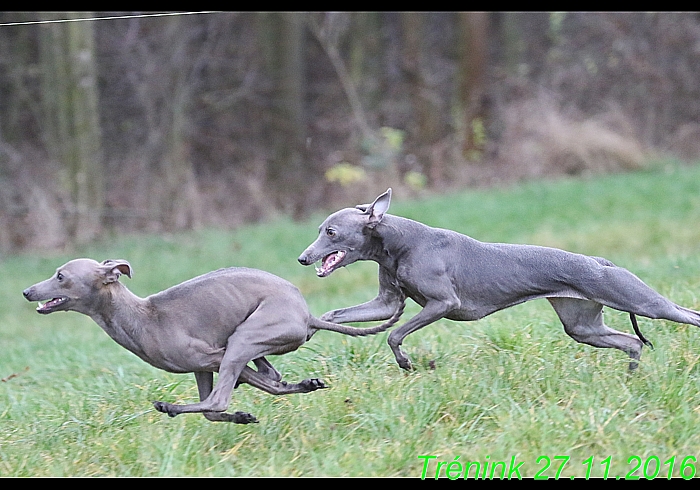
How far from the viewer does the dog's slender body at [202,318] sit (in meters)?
4.86

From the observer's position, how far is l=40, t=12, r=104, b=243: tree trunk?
16250mm

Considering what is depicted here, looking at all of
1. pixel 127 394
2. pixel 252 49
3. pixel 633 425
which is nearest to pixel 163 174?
pixel 252 49

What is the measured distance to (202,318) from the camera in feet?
16.3

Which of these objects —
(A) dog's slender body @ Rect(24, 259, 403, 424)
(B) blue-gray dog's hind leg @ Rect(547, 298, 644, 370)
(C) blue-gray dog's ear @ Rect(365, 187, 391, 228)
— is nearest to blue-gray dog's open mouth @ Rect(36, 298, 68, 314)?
(A) dog's slender body @ Rect(24, 259, 403, 424)

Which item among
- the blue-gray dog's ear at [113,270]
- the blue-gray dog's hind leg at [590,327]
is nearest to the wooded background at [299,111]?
the blue-gray dog's ear at [113,270]

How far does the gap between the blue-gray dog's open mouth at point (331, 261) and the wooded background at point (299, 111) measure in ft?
39.4

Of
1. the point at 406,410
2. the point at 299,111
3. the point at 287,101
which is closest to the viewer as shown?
the point at 406,410

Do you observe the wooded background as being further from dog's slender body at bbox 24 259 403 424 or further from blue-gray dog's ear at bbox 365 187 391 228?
blue-gray dog's ear at bbox 365 187 391 228

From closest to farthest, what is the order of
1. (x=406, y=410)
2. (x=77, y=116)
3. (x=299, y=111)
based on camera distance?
(x=406, y=410), (x=77, y=116), (x=299, y=111)

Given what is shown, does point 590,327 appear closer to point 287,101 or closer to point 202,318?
point 202,318

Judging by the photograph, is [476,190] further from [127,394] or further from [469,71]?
[127,394]

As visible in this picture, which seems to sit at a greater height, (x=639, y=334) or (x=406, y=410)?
(x=639, y=334)

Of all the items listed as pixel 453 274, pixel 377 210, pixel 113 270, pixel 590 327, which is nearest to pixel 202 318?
pixel 113 270

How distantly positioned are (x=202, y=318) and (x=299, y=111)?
16.3 meters
